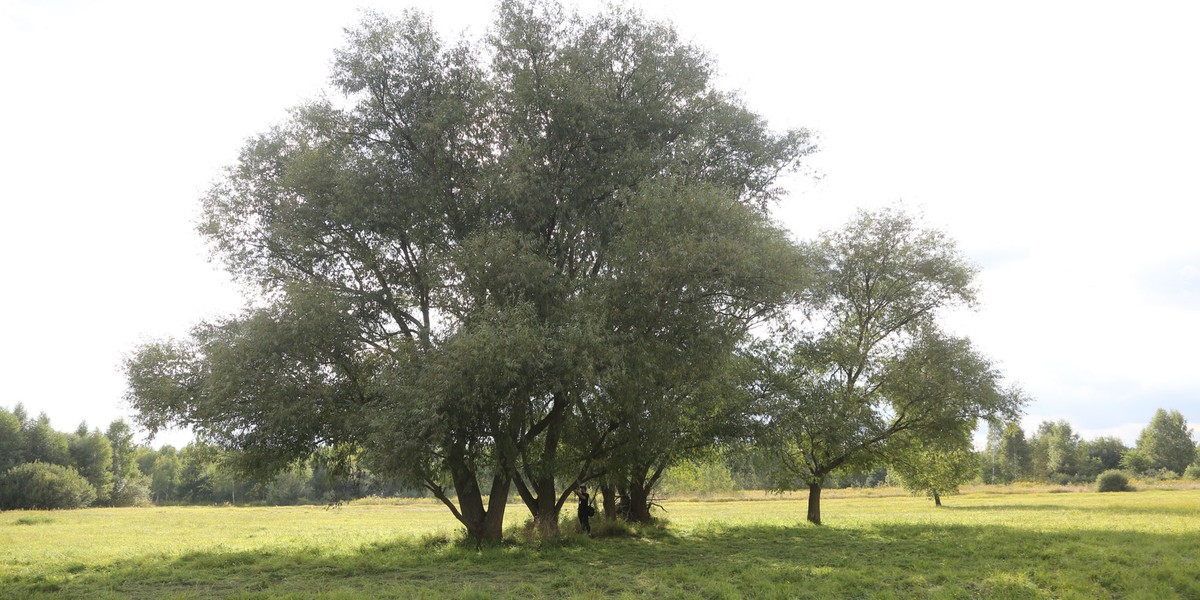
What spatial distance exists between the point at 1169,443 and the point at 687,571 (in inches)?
5748

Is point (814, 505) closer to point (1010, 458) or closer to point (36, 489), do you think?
point (36, 489)

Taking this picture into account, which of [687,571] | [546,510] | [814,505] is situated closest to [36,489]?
[546,510]

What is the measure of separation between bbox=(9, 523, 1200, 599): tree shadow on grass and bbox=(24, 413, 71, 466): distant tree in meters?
102

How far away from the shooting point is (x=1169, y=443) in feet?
410

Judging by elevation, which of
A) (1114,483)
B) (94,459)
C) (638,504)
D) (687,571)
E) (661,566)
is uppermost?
(687,571)

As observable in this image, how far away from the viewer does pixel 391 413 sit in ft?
62.9

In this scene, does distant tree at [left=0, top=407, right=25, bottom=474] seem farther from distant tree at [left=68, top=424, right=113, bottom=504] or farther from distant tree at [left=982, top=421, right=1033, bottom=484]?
distant tree at [left=982, top=421, right=1033, bottom=484]

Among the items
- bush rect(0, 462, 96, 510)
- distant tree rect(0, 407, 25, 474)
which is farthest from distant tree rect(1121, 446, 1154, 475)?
distant tree rect(0, 407, 25, 474)

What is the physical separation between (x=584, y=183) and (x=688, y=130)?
172 inches

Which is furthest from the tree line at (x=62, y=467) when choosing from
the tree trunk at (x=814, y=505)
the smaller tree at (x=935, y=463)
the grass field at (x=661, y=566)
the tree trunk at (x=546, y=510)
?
the smaller tree at (x=935, y=463)

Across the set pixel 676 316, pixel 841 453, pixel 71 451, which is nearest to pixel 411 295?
pixel 676 316

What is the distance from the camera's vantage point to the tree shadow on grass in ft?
49.3

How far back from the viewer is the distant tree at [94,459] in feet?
341

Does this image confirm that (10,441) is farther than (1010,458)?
No
